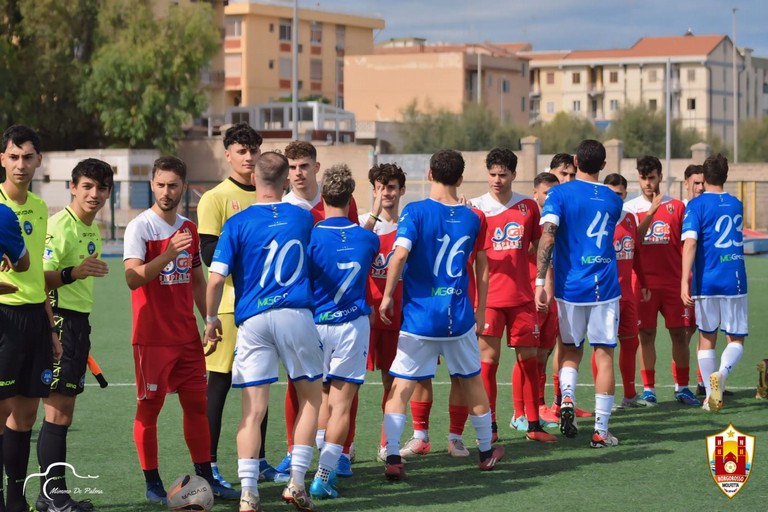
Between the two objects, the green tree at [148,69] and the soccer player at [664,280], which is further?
the green tree at [148,69]

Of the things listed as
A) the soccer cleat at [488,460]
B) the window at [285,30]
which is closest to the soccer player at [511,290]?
the soccer cleat at [488,460]

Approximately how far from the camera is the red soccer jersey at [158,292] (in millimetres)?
6727

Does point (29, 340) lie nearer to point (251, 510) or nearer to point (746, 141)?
point (251, 510)

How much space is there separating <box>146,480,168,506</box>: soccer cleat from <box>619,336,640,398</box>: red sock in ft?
15.3

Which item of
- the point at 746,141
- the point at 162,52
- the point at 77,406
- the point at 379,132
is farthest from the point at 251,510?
the point at 746,141

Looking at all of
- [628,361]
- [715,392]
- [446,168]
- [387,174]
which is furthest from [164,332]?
[715,392]

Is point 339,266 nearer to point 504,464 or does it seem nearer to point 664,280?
point 504,464

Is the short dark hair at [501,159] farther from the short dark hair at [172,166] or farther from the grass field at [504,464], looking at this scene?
the short dark hair at [172,166]

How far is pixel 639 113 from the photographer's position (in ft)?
260

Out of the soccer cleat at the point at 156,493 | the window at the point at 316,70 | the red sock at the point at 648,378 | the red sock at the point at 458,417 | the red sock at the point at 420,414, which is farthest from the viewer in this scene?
the window at the point at 316,70

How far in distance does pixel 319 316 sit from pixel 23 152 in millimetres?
2012

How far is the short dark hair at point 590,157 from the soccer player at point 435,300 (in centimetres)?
142

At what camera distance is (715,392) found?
9.66m

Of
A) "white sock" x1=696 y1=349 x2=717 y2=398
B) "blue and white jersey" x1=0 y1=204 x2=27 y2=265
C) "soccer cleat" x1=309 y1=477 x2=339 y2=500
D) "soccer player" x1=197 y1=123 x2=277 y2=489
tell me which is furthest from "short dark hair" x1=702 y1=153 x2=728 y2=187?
"blue and white jersey" x1=0 y1=204 x2=27 y2=265
